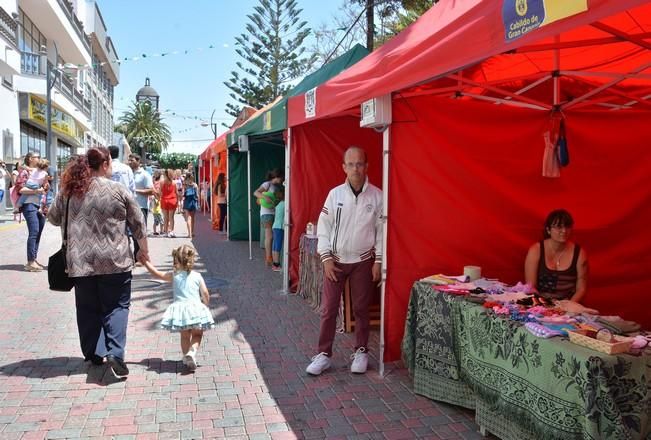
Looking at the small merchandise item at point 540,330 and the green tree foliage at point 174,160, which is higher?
the green tree foliage at point 174,160

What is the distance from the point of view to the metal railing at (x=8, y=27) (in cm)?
1883

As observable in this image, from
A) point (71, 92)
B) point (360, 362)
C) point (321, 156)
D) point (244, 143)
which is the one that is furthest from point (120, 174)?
point (71, 92)

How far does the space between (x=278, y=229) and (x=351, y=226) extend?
4.50 meters

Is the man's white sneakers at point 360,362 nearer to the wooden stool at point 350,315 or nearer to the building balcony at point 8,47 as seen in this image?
the wooden stool at point 350,315

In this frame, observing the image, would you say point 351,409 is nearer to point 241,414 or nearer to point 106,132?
point 241,414

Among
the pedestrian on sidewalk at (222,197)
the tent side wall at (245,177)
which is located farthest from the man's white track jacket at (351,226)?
the pedestrian on sidewalk at (222,197)

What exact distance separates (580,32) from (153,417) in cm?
397

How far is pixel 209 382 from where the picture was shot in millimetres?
4324

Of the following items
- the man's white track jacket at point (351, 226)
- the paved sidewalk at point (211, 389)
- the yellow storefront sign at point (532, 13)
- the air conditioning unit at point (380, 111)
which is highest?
the yellow storefront sign at point (532, 13)

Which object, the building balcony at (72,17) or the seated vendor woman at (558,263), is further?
the building balcony at (72,17)

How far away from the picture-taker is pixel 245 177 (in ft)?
42.9

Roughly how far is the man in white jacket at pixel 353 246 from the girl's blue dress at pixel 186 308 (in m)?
0.95

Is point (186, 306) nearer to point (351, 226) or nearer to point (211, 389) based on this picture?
point (211, 389)

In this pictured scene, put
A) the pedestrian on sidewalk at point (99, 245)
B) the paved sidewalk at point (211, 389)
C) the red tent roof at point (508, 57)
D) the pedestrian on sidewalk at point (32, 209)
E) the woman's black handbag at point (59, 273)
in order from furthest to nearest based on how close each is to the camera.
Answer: the pedestrian on sidewalk at point (32, 209) < the woman's black handbag at point (59, 273) < the pedestrian on sidewalk at point (99, 245) < the paved sidewalk at point (211, 389) < the red tent roof at point (508, 57)
